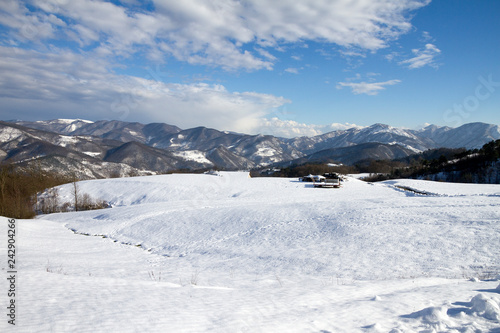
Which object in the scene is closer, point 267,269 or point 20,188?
point 267,269

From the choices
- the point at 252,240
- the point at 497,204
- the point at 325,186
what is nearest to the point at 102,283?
the point at 252,240

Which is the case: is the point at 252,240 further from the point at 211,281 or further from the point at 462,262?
the point at 462,262

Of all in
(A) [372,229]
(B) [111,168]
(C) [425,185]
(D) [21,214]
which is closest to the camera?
(A) [372,229]

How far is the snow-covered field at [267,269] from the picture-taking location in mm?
5586

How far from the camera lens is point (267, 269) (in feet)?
42.4

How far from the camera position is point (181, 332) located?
5.09 meters

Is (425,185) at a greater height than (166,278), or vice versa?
(425,185)

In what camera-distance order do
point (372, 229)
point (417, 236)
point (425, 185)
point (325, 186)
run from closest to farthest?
point (417, 236) < point (372, 229) < point (425, 185) < point (325, 186)

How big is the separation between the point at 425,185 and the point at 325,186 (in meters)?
14.8

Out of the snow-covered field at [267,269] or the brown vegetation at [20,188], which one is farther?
the brown vegetation at [20,188]

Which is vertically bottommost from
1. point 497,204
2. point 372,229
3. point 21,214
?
point 21,214

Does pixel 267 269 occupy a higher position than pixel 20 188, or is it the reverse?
pixel 20 188

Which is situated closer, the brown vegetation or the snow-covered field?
the snow-covered field

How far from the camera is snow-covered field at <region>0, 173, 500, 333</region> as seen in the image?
5586mm
